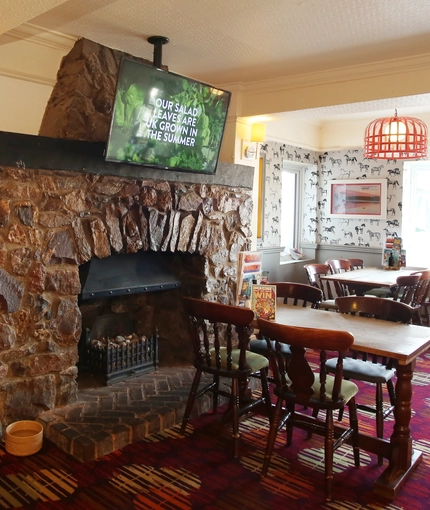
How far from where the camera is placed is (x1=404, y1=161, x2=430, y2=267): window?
623 centimetres

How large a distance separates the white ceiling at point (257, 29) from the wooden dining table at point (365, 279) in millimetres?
1677

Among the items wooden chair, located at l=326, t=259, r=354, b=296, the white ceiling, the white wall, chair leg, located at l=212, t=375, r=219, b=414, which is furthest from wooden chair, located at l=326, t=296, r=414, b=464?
the white wall

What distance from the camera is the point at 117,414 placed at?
9.96ft

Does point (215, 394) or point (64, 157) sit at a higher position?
point (64, 157)

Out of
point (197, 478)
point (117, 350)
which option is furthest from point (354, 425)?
point (117, 350)

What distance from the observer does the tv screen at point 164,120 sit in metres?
2.89

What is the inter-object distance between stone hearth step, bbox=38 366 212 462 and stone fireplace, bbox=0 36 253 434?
155mm

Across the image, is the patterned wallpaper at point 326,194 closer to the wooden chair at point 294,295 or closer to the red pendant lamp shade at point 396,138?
the red pendant lamp shade at point 396,138

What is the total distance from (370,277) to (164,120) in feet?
9.70

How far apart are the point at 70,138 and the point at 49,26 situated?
781 millimetres

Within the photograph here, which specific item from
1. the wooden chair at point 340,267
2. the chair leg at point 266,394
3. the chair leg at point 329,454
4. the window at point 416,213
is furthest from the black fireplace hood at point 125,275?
the window at point 416,213

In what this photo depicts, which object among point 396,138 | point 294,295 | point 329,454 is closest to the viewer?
point 329,454

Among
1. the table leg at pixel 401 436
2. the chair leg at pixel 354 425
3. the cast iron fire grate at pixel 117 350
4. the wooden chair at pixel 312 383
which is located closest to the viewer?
the wooden chair at pixel 312 383

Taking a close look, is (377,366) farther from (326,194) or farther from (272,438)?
(326,194)
